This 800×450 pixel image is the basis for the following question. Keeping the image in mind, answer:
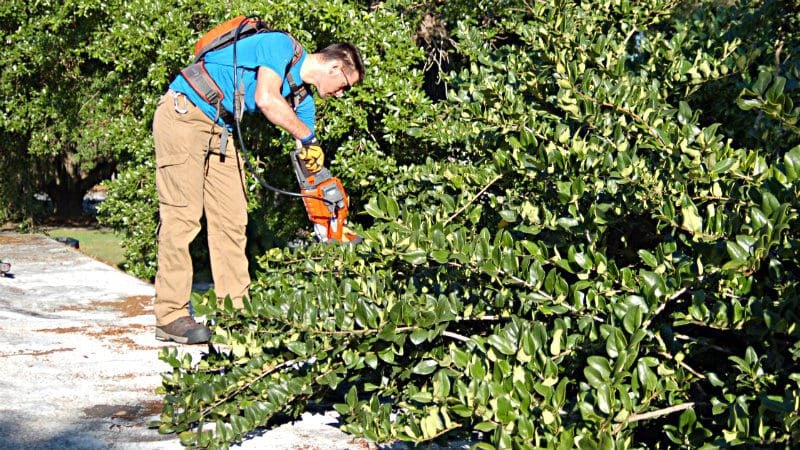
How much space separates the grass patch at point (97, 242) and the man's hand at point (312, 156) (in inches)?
Answer: 324

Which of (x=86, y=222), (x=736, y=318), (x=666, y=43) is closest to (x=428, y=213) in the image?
(x=736, y=318)

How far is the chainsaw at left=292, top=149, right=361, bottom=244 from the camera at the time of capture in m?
4.93

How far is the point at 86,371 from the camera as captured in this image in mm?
3939

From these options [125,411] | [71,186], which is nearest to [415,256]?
[125,411]

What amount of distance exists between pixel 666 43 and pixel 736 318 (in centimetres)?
173

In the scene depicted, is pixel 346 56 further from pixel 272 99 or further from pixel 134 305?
pixel 134 305

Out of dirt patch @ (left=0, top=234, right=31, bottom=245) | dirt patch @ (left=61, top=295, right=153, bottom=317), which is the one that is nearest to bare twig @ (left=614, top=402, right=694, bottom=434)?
dirt patch @ (left=61, top=295, right=153, bottom=317)

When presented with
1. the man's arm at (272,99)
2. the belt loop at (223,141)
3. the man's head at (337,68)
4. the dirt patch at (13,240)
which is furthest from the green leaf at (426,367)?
the dirt patch at (13,240)

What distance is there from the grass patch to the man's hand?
8231 millimetres

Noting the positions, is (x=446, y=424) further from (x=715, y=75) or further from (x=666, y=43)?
(x=666, y=43)

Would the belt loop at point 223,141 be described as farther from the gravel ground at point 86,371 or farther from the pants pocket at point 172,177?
the gravel ground at point 86,371

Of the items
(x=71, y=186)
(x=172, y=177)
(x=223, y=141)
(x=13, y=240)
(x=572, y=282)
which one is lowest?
(x=71, y=186)

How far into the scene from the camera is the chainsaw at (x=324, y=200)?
4.93 meters

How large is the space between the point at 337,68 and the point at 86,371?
199cm
